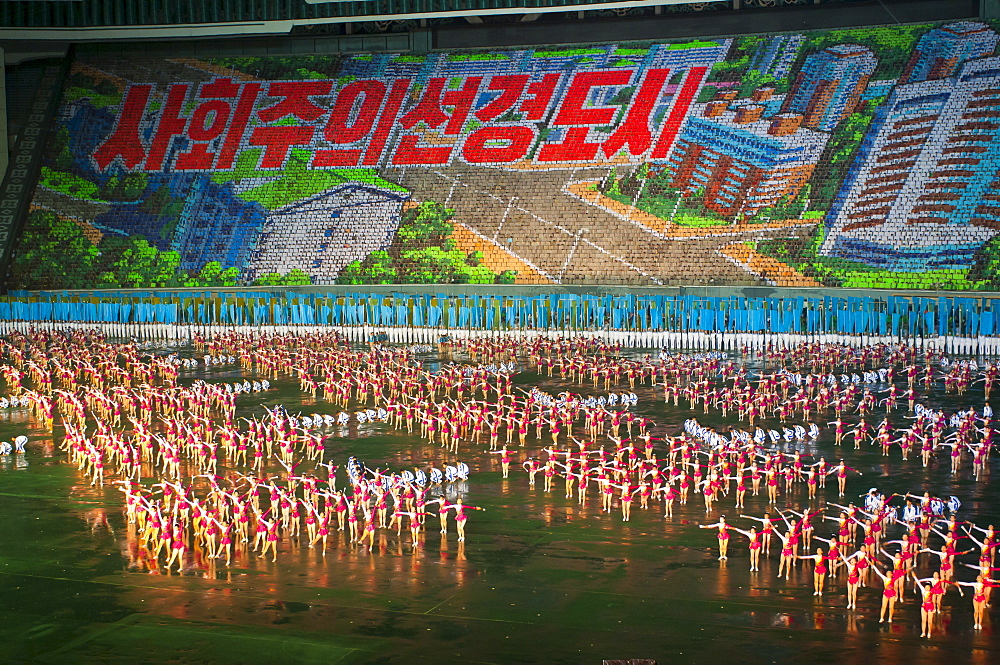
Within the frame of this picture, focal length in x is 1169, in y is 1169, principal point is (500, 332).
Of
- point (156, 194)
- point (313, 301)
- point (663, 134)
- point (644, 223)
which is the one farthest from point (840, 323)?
point (156, 194)

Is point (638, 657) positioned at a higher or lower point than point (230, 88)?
lower

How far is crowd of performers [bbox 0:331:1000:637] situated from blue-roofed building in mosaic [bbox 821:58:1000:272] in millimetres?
9893

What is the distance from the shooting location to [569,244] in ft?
197

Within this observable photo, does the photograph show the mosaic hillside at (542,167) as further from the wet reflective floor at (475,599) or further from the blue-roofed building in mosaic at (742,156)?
the wet reflective floor at (475,599)

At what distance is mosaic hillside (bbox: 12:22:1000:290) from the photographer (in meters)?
56.1

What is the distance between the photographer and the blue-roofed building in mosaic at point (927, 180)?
5350 cm

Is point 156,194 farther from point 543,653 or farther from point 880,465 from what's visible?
point 543,653

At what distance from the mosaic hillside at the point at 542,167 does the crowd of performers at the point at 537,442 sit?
35.5 ft

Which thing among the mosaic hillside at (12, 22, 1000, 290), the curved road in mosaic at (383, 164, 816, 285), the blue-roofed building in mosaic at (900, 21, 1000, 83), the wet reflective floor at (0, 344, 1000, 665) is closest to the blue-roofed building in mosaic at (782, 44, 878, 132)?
the mosaic hillside at (12, 22, 1000, 290)

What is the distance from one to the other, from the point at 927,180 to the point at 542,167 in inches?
784

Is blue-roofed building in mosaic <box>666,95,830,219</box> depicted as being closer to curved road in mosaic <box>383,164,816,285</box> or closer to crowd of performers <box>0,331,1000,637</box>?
curved road in mosaic <box>383,164,816,285</box>

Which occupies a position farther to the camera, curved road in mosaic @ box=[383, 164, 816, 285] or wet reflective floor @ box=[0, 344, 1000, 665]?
curved road in mosaic @ box=[383, 164, 816, 285]

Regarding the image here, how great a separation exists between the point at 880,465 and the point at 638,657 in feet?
46.7

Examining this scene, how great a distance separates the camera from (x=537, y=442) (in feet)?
108
